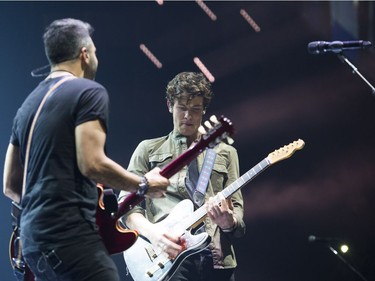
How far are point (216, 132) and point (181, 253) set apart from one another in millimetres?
1065

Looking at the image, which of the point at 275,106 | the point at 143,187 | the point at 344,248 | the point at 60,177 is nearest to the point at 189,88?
the point at 143,187

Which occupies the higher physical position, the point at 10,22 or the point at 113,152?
the point at 10,22

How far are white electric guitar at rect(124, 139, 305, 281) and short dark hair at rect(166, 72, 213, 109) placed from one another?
25.2 inches

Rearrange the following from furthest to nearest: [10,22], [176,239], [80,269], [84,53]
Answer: [10,22], [176,239], [84,53], [80,269]

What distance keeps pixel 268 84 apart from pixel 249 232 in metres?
1.34

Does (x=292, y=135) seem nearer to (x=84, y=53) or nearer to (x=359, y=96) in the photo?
(x=359, y=96)

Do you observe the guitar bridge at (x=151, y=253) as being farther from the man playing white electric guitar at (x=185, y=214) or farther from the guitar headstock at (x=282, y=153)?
the guitar headstock at (x=282, y=153)

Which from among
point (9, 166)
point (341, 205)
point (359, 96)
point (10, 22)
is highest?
point (10, 22)

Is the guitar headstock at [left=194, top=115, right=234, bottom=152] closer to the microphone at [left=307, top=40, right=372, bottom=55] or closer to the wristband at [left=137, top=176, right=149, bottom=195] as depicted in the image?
the wristband at [left=137, top=176, right=149, bottom=195]

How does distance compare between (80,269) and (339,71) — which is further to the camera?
(339,71)

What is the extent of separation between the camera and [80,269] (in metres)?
2.72

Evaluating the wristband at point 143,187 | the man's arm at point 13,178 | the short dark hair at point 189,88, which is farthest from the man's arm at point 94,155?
the short dark hair at point 189,88

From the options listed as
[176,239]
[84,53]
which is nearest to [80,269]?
[84,53]

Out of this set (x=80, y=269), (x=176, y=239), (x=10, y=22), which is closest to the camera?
(x=80, y=269)
